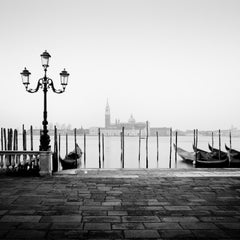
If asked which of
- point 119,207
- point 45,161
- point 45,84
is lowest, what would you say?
point 119,207

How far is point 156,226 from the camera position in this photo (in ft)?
10.8

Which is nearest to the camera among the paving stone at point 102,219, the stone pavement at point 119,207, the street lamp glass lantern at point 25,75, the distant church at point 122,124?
the stone pavement at point 119,207

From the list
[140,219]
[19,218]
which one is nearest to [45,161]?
[19,218]

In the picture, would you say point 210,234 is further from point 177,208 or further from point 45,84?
point 45,84

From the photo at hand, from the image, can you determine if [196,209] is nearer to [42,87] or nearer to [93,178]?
[93,178]

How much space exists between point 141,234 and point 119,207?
3.62 feet

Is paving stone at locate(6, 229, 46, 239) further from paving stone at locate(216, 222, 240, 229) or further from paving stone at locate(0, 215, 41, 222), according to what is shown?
paving stone at locate(216, 222, 240, 229)

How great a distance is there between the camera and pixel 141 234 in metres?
3.06

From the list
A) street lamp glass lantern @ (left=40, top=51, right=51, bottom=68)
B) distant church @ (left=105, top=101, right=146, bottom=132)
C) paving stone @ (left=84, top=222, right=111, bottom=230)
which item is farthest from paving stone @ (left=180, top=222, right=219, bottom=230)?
distant church @ (left=105, top=101, right=146, bottom=132)

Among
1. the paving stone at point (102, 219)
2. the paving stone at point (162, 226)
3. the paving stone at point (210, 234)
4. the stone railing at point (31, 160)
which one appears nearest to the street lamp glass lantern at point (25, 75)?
the stone railing at point (31, 160)

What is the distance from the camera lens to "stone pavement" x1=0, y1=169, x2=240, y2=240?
3.12m

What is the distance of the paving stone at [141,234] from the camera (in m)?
3.00

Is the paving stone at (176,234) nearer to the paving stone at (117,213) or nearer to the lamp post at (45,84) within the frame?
the paving stone at (117,213)

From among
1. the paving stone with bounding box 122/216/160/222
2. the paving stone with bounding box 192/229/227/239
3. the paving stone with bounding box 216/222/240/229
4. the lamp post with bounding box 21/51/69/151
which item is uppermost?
the lamp post with bounding box 21/51/69/151
